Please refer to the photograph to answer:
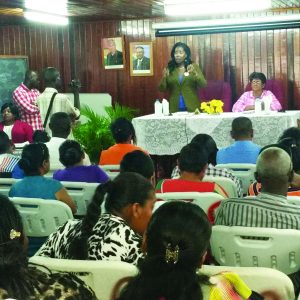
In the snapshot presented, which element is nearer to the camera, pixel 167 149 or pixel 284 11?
pixel 167 149

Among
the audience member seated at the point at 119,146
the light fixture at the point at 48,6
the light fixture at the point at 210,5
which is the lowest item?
the audience member seated at the point at 119,146

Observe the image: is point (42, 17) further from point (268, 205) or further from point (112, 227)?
point (112, 227)

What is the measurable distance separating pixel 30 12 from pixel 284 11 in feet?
12.7

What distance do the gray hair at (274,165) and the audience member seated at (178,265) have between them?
136 cm

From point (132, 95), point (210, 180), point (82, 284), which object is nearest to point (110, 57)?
point (132, 95)

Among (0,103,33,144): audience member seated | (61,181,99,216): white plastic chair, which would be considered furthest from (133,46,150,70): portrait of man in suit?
(61,181,99,216): white plastic chair

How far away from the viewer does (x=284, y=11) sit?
30.7 feet

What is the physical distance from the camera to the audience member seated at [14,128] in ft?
23.7

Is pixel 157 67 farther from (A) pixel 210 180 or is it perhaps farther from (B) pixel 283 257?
(B) pixel 283 257

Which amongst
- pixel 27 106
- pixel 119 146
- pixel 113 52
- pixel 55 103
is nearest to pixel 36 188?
pixel 119 146

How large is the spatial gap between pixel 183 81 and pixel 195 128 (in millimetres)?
1113

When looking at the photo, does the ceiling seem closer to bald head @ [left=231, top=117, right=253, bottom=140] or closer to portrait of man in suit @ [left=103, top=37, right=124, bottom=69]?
portrait of man in suit @ [left=103, top=37, right=124, bottom=69]

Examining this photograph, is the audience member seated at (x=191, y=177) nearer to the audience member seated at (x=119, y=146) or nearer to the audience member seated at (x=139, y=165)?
the audience member seated at (x=139, y=165)

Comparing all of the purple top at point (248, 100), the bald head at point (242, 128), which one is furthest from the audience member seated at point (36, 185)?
the purple top at point (248, 100)
